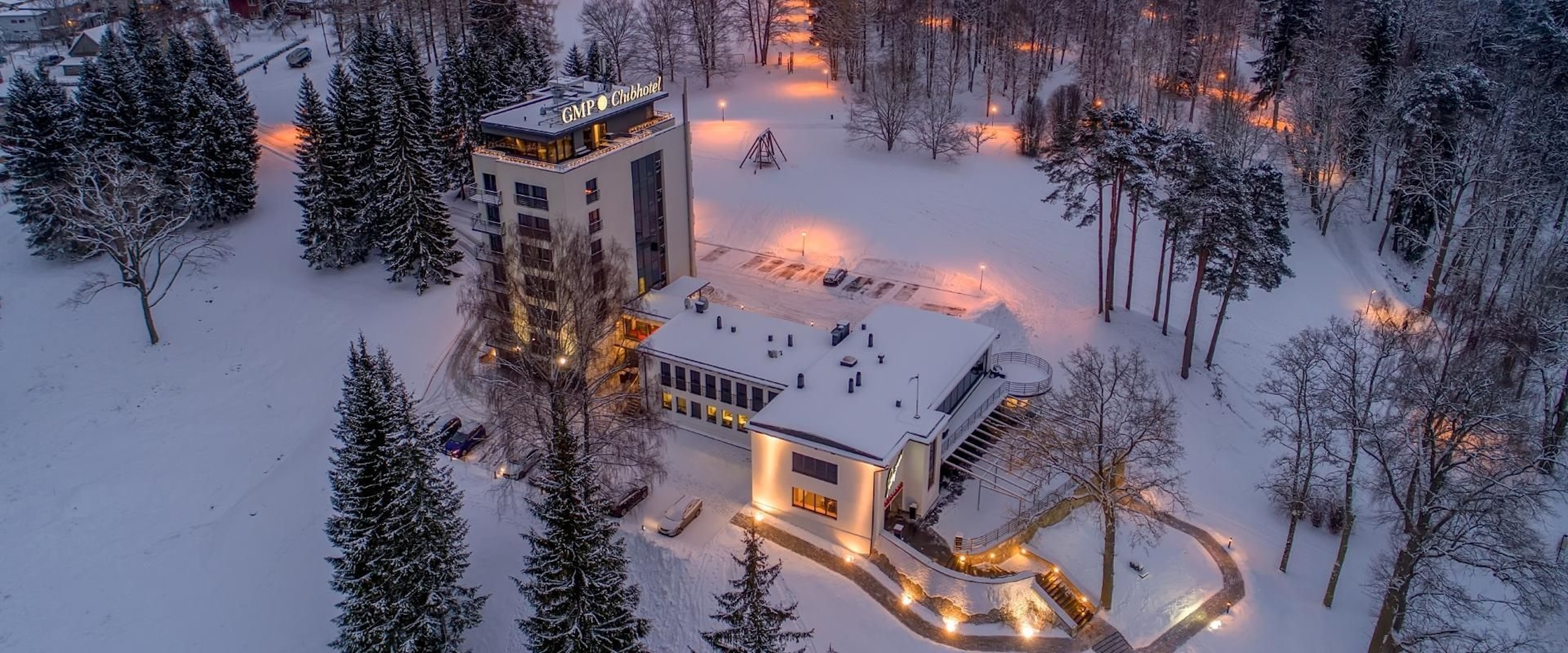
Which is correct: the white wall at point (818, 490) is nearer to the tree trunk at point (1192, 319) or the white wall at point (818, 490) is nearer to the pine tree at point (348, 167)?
the tree trunk at point (1192, 319)

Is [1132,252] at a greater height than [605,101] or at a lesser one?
lesser

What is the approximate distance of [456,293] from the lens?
5825 centimetres

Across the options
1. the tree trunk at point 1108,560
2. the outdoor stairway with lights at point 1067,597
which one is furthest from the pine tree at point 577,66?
the tree trunk at point 1108,560

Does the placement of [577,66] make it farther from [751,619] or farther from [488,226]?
[751,619]

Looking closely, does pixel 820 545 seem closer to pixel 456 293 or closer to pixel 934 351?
pixel 934 351

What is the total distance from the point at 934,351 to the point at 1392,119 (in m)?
44.3

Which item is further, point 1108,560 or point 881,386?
point 881,386

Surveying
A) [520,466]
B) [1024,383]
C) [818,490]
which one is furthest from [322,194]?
[1024,383]

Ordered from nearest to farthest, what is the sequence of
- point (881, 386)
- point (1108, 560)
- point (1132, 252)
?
point (1108, 560), point (881, 386), point (1132, 252)

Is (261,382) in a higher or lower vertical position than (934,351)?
lower

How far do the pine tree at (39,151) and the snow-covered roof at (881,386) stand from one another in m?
47.8

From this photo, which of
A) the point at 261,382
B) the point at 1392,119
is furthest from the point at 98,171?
the point at 1392,119

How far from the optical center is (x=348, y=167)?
59281 mm

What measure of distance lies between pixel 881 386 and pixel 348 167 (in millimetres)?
35824
